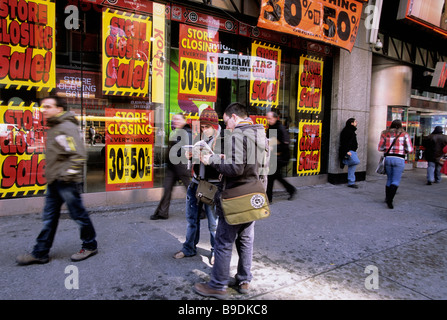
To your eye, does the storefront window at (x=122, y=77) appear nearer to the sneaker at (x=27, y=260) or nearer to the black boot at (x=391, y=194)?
the sneaker at (x=27, y=260)

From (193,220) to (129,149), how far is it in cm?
328

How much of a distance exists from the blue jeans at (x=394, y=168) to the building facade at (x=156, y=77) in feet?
8.88

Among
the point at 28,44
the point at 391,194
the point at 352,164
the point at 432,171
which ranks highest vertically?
the point at 28,44

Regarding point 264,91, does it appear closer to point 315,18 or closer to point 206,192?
point 315,18

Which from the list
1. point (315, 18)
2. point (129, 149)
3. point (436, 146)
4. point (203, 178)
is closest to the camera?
point (203, 178)

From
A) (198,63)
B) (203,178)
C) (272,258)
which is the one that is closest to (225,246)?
(203,178)

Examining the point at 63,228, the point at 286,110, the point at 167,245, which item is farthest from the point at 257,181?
the point at 286,110

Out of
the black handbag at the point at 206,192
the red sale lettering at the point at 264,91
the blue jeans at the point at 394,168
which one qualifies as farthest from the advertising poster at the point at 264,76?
the black handbag at the point at 206,192

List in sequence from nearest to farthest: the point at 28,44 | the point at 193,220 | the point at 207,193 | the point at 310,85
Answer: the point at 207,193 < the point at 193,220 < the point at 28,44 < the point at 310,85

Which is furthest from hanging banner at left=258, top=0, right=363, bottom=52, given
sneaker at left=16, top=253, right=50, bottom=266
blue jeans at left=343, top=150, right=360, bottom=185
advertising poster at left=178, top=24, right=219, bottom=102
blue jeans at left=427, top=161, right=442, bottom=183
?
sneaker at left=16, top=253, right=50, bottom=266

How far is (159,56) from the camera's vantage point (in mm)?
6676

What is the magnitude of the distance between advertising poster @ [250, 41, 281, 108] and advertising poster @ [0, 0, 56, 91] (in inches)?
182

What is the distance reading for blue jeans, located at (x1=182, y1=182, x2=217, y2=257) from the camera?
142 inches
